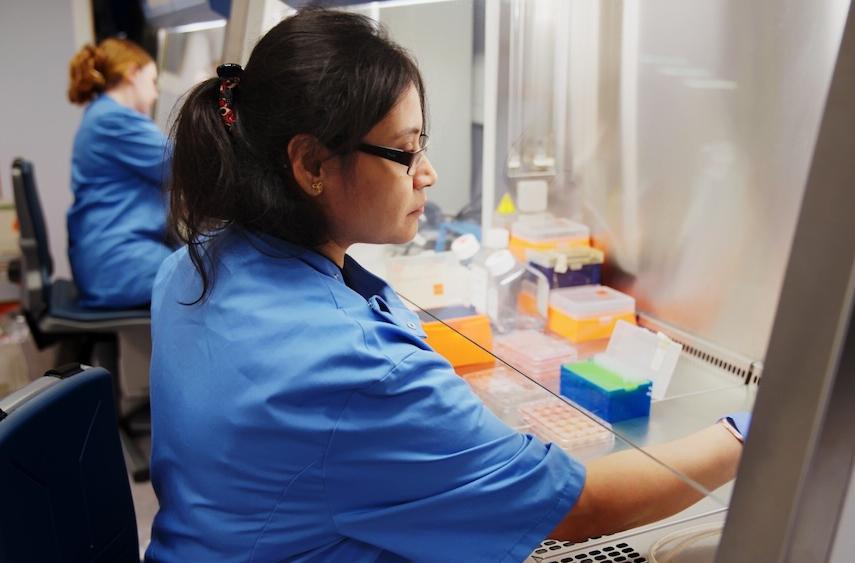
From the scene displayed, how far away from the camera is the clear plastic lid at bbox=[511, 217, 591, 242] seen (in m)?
1.46

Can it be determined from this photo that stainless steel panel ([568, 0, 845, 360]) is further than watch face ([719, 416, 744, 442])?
Yes

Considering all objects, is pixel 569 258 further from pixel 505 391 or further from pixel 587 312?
pixel 505 391

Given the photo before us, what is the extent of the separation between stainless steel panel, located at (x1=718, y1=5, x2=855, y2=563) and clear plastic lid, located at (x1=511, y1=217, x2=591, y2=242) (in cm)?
94

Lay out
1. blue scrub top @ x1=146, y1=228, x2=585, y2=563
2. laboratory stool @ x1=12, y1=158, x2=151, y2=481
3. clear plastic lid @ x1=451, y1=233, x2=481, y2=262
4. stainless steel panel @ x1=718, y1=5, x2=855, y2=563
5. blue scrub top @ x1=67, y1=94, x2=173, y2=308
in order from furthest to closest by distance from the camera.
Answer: blue scrub top @ x1=67, y1=94, x2=173, y2=308 < laboratory stool @ x1=12, y1=158, x2=151, y2=481 < clear plastic lid @ x1=451, y1=233, x2=481, y2=262 < blue scrub top @ x1=146, y1=228, x2=585, y2=563 < stainless steel panel @ x1=718, y1=5, x2=855, y2=563

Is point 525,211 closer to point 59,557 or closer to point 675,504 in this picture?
point 675,504

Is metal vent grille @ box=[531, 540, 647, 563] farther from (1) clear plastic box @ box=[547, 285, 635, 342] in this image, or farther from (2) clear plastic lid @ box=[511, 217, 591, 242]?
(2) clear plastic lid @ box=[511, 217, 591, 242]

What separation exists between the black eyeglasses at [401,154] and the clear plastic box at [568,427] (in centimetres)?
42

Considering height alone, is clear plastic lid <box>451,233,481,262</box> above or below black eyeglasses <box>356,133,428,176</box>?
below

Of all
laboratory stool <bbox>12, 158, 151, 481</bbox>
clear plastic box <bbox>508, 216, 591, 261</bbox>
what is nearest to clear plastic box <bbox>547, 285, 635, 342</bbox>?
clear plastic box <bbox>508, 216, 591, 261</bbox>

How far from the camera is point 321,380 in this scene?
73 cm

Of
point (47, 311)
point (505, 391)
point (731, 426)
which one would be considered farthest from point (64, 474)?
point (47, 311)

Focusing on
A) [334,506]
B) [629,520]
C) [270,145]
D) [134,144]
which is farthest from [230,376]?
[134,144]

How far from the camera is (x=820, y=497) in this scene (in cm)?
54

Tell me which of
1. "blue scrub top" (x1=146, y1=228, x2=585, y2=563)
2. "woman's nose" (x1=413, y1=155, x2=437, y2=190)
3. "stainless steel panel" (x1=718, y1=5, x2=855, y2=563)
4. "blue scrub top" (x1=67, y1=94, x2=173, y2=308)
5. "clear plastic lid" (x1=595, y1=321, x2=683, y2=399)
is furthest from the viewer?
"blue scrub top" (x1=67, y1=94, x2=173, y2=308)
